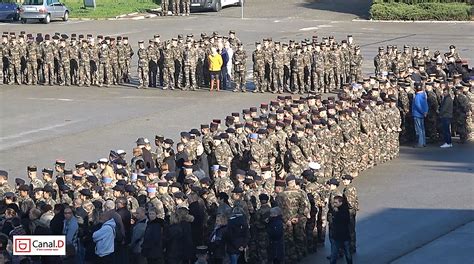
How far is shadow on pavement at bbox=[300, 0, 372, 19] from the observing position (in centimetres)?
5069

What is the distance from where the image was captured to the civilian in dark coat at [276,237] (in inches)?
594

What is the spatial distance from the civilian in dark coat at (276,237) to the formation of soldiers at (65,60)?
16.7m

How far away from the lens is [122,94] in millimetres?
30781

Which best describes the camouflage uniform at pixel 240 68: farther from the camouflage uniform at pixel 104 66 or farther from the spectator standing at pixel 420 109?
the spectator standing at pixel 420 109

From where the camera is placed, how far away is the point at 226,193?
16.0 m

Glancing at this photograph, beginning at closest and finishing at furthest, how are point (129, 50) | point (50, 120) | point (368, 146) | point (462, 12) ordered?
point (368, 146) → point (50, 120) → point (129, 50) → point (462, 12)

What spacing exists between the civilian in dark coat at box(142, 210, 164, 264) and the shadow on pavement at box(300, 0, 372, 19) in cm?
3556

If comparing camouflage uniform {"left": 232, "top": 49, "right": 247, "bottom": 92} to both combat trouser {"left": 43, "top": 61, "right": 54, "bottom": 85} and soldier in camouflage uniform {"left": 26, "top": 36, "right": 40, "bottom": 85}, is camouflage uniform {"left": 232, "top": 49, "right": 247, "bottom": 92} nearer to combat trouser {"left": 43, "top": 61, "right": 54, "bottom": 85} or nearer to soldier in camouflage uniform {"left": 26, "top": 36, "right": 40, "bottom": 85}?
combat trouser {"left": 43, "top": 61, "right": 54, "bottom": 85}

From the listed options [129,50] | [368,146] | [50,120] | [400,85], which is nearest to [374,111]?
[368,146]

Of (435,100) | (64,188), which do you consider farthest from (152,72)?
(64,188)

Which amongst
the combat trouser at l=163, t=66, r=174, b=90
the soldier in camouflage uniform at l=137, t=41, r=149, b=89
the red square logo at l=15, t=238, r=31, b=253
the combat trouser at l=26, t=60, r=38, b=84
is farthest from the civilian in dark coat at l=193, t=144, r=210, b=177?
the combat trouser at l=26, t=60, r=38, b=84

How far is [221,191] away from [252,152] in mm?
2617

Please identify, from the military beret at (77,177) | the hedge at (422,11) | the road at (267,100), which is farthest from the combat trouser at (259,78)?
the hedge at (422,11)

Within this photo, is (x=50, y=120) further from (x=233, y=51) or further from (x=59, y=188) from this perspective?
(x=59, y=188)
